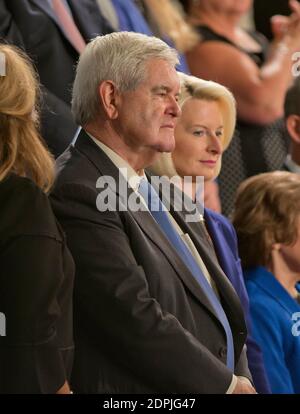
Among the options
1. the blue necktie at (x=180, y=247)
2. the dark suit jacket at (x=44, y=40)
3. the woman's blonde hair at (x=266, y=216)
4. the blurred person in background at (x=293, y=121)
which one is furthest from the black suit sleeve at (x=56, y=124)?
the blurred person in background at (x=293, y=121)

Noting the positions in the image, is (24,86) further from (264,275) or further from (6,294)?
(264,275)

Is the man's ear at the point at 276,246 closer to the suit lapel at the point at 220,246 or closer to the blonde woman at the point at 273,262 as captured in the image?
the blonde woman at the point at 273,262

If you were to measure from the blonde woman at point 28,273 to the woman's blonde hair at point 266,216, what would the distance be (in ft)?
3.59

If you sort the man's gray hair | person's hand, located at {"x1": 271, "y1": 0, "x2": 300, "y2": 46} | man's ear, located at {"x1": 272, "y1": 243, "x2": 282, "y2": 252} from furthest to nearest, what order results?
person's hand, located at {"x1": 271, "y1": 0, "x2": 300, "y2": 46} < man's ear, located at {"x1": 272, "y1": 243, "x2": 282, "y2": 252} < the man's gray hair

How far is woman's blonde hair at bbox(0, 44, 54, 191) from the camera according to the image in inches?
92.2

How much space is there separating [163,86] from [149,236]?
1.26 feet

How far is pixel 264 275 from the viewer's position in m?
3.31

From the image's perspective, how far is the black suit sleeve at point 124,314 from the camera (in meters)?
2.49

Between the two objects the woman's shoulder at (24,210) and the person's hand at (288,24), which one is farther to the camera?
the person's hand at (288,24)

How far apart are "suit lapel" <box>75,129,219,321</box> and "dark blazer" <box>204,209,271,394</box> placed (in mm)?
380

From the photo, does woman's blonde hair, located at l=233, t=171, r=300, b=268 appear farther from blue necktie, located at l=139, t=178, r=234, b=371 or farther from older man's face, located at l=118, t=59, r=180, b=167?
older man's face, located at l=118, t=59, r=180, b=167

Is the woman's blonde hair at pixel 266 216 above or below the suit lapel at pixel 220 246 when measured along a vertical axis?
below

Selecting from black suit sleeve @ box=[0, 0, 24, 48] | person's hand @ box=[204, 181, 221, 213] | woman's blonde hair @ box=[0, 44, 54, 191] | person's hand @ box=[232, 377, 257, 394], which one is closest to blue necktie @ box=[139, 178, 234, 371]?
person's hand @ box=[232, 377, 257, 394]
